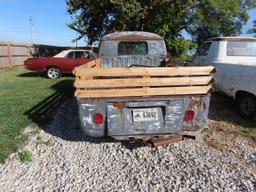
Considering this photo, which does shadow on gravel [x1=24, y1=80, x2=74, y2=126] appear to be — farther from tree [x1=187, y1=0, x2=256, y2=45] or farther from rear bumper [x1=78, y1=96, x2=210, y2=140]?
tree [x1=187, y1=0, x2=256, y2=45]

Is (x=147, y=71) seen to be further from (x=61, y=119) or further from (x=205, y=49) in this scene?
(x=205, y=49)

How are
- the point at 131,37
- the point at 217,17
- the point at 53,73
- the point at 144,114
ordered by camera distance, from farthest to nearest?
the point at 217,17 → the point at 53,73 → the point at 131,37 → the point at 144,114

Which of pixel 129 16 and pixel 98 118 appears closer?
pixel 98 118

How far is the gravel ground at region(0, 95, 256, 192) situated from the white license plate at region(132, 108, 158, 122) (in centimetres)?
64

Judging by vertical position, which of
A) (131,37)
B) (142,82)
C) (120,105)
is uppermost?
(131,37)

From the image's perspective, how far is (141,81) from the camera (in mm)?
3588

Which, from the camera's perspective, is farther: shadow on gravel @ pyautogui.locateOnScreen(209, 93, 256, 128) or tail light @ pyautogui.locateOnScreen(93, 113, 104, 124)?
shadow on gravel @ pyautogui.locateOnScreen(209, 93, 256, 128)

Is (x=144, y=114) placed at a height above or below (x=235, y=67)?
below

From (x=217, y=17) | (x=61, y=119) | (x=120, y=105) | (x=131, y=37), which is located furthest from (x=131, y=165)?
(x=217, y=17)

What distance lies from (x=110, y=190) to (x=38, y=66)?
10.8 meters

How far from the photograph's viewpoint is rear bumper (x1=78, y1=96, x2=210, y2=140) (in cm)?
364

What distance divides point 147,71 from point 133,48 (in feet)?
11.1

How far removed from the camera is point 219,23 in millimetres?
26141

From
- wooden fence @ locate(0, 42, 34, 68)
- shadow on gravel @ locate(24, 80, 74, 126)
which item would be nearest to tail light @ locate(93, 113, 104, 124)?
shadow on gravel @ locate(24, 80, 74, 126)
